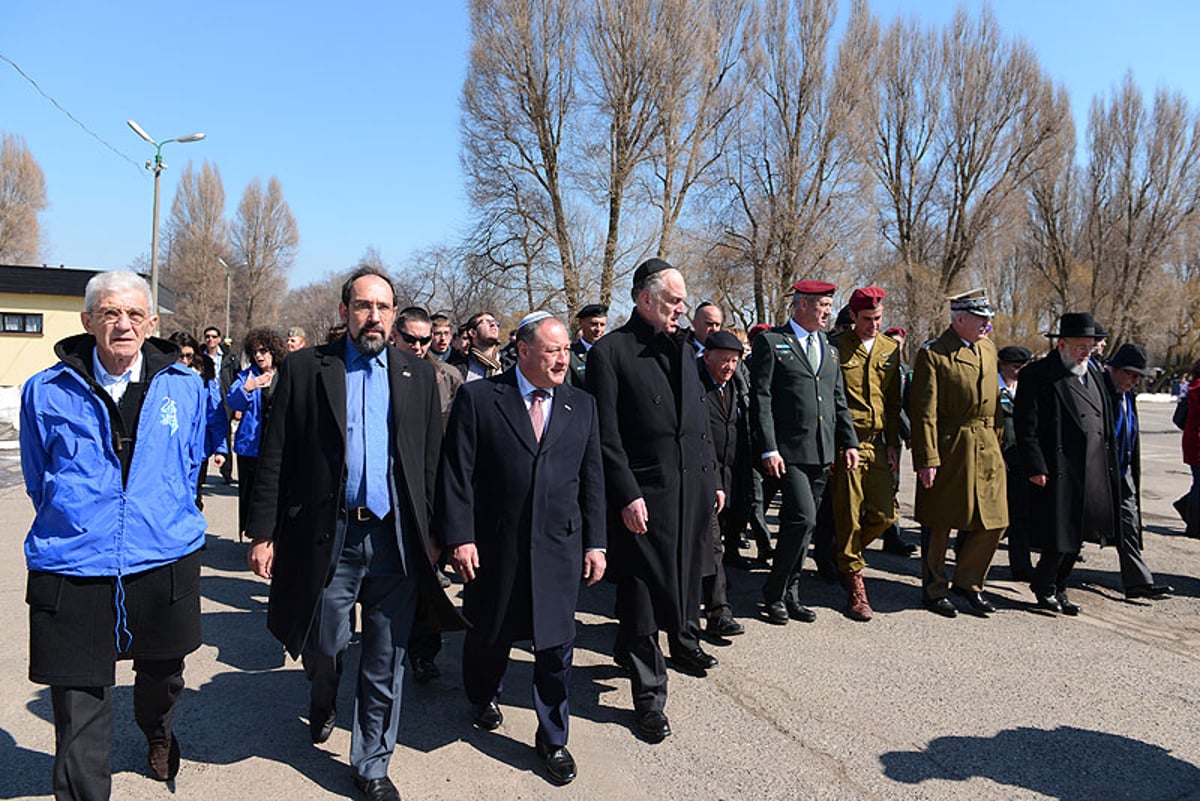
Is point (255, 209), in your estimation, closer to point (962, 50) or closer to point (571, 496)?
point (962, 50)

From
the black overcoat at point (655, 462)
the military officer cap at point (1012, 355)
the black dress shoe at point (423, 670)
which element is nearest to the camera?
the black overcoat at point (655, 462)

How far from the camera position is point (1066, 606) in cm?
586

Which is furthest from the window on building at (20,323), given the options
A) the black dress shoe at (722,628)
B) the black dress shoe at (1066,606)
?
the black dress shoe at (1066,606)

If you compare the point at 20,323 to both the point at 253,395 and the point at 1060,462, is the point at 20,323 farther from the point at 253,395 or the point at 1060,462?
the point at 1060,462

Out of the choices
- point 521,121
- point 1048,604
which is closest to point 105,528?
point 1048,604

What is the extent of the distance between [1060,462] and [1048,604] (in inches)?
41.5

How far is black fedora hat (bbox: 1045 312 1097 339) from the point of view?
19.0ft

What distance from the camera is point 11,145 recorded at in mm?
50688

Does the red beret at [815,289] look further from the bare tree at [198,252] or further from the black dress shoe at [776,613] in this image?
the bare tree at [198,252]

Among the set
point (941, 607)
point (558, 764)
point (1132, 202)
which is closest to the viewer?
point (558, 764)

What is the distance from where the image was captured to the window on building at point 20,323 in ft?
92.5

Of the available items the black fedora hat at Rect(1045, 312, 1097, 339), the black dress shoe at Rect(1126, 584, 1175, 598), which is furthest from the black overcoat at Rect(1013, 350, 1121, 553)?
the black dress shoe at Rect(1126, 584, 1175, 598)

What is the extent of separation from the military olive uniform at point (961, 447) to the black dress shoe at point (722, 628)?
164 centimetres

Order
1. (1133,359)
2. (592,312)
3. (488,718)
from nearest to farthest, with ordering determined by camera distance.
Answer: (488,718)
(1133,359)
(592,312)
